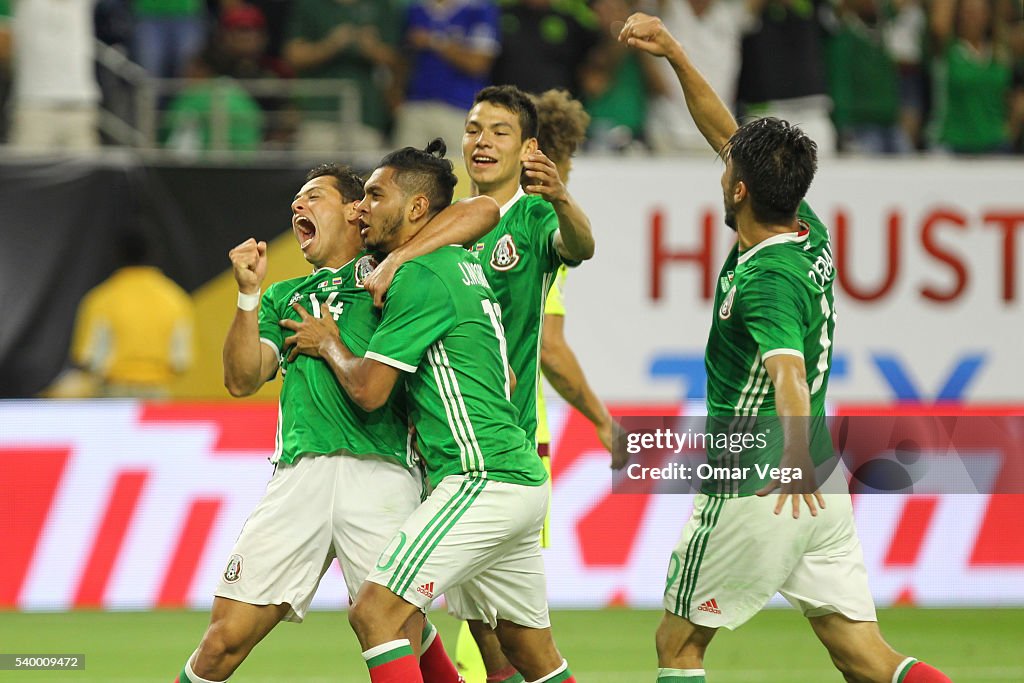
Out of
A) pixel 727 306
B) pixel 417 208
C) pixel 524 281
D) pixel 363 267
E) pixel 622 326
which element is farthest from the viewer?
pixel 622 326

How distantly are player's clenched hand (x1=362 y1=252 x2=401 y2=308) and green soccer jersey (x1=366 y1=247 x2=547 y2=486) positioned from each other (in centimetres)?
6

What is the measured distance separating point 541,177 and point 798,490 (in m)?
1.38

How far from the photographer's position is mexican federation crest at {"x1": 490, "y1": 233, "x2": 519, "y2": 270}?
19.5ft

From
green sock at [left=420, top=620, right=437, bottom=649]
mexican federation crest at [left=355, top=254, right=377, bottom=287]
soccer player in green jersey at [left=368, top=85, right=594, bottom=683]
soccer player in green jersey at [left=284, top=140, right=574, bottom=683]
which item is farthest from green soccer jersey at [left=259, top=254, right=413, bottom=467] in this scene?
green sock at [left=420, top=620, right=437, bottom=649]

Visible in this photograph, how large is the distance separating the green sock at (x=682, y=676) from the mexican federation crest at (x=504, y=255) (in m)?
1.69

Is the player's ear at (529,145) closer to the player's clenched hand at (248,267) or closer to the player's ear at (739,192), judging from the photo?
the player's ear at (739,192)

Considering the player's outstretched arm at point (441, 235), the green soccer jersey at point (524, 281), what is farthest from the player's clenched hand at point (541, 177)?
the green soccer jersey at point (524, 281)

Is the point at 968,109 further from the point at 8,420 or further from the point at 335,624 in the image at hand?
the point at 8,420

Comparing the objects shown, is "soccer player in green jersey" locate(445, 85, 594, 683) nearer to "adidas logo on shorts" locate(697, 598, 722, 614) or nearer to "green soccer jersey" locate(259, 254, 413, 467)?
"green soccer jersey" locate(259, 254, 413, 467)

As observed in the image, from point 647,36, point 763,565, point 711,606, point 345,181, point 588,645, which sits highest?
point 647,36

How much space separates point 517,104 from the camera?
597 cm

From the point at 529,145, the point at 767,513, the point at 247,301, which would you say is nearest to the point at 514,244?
the point at 529,145

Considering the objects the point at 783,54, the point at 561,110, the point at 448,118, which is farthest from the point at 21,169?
the point at 561,110

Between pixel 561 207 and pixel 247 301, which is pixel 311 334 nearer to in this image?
pixel 247 301
